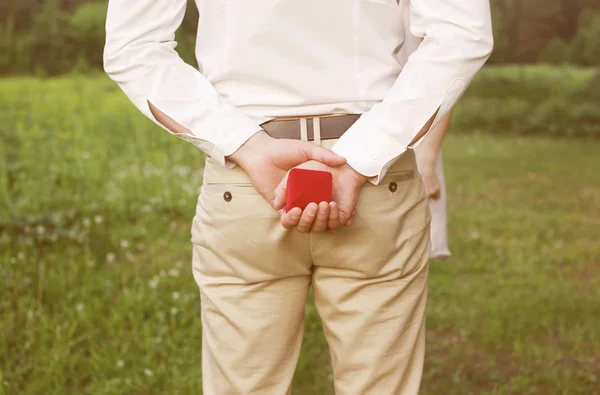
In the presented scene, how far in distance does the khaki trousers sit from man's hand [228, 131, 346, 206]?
2.2 inches

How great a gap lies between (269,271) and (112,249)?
3366mm

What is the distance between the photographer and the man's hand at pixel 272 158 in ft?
5.24

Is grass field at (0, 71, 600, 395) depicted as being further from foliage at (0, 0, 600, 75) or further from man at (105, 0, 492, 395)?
foliage at (0, 0, 600, 75)

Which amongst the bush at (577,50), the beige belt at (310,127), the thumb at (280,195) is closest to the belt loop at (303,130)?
the beige belt at (310,127)

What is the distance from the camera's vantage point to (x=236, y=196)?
66.4 inches

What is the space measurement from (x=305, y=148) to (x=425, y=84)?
26 centimetres

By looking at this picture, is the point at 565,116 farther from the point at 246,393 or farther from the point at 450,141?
the point at 246,393

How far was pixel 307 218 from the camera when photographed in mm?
1552

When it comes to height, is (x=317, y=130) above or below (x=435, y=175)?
above

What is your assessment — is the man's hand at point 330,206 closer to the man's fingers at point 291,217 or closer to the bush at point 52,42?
the man's fingers at point 291,217

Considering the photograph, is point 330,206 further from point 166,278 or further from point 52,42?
point 52,42

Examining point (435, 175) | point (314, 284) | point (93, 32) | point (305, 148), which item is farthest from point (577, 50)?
point (305, 148)

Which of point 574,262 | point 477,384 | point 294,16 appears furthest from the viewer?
point 574,262

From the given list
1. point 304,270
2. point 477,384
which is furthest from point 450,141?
point 304,270
